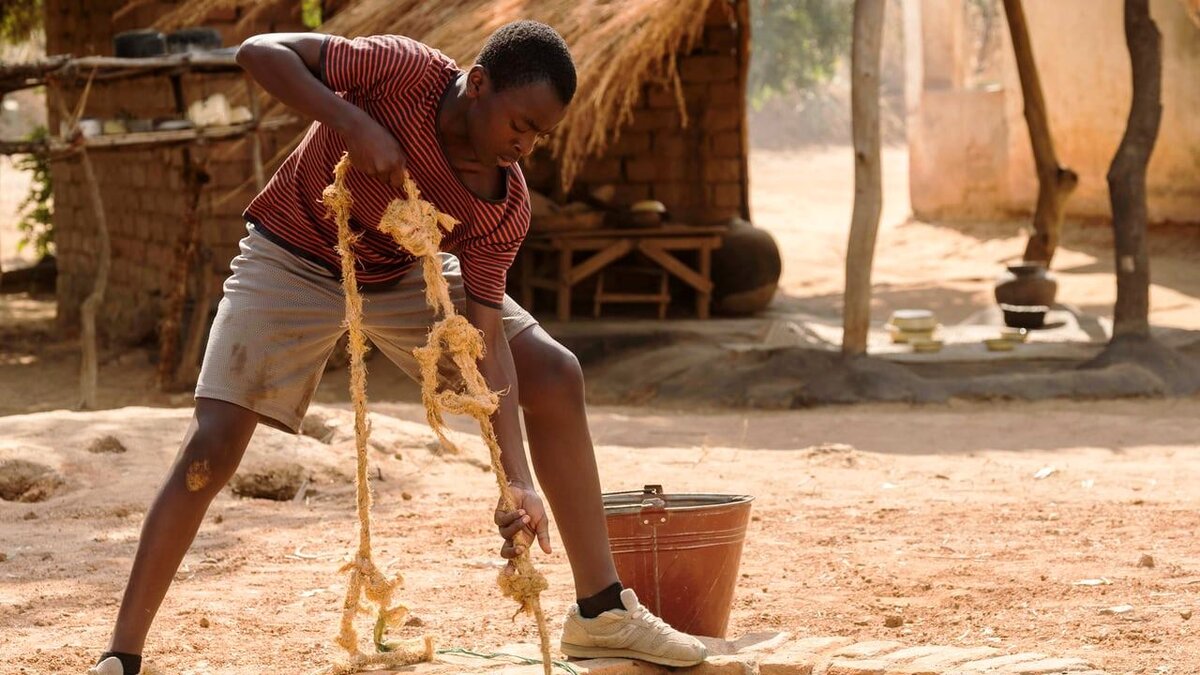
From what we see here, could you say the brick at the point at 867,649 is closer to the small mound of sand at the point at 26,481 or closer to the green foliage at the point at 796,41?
the small mound of sand at the point at 26,481

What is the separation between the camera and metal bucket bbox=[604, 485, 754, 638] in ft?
10.2

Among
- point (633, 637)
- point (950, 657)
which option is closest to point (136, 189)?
point (633, 637)

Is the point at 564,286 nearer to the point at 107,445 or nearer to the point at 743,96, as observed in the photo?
the point at 743,96

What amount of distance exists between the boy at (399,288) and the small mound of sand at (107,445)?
2.54m

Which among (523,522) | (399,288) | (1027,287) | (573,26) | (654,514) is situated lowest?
(1027,287)

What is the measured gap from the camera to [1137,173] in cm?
846

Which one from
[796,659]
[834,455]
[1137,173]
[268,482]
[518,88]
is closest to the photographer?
[518,88]

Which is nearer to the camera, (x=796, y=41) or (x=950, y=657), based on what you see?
(x=950, y=657)

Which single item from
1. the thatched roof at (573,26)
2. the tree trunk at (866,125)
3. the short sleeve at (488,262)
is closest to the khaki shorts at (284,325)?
the short sleeve at (488,262)

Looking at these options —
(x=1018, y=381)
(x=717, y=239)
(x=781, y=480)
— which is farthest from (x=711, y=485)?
(x=717, y=239)

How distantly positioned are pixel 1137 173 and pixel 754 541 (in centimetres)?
509

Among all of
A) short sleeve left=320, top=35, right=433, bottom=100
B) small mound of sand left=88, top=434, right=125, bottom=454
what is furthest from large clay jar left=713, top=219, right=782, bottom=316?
short sleeve left=320, top=35, right=433, bottom=100

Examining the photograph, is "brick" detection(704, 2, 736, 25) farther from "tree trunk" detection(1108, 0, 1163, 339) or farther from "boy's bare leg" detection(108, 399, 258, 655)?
"boy's bare leg" detection(108, 399, 258, 655)

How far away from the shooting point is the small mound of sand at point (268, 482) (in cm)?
499
